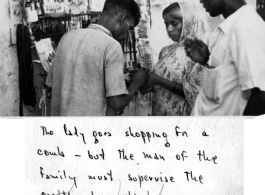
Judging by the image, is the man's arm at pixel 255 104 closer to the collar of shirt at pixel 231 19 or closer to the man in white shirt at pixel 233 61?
the man in white shirt at pixel 233 61

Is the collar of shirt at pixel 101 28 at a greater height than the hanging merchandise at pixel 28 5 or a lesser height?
lesser

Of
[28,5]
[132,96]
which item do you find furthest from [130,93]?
[28,5]

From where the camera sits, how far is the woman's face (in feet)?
2.87

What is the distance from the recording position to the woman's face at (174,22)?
0.87m

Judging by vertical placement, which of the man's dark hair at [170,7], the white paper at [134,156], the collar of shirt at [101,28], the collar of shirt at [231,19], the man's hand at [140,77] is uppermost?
the man's dark hair at [170,7]

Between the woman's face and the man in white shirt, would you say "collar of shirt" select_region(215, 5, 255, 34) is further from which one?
the woman's face

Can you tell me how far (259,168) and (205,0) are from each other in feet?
1.39

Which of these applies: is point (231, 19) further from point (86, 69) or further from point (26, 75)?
point (26, 75)

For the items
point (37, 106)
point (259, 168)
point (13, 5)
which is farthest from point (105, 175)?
point (13, 5)

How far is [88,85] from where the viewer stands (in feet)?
2.89

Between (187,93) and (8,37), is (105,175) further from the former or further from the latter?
(8,37)

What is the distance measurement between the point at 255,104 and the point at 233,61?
12 cm

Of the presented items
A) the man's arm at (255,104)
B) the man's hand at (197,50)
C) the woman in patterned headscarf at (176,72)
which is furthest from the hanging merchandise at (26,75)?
the man's arm at (255,104)

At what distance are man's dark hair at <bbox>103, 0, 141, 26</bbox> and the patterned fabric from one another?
107mm
